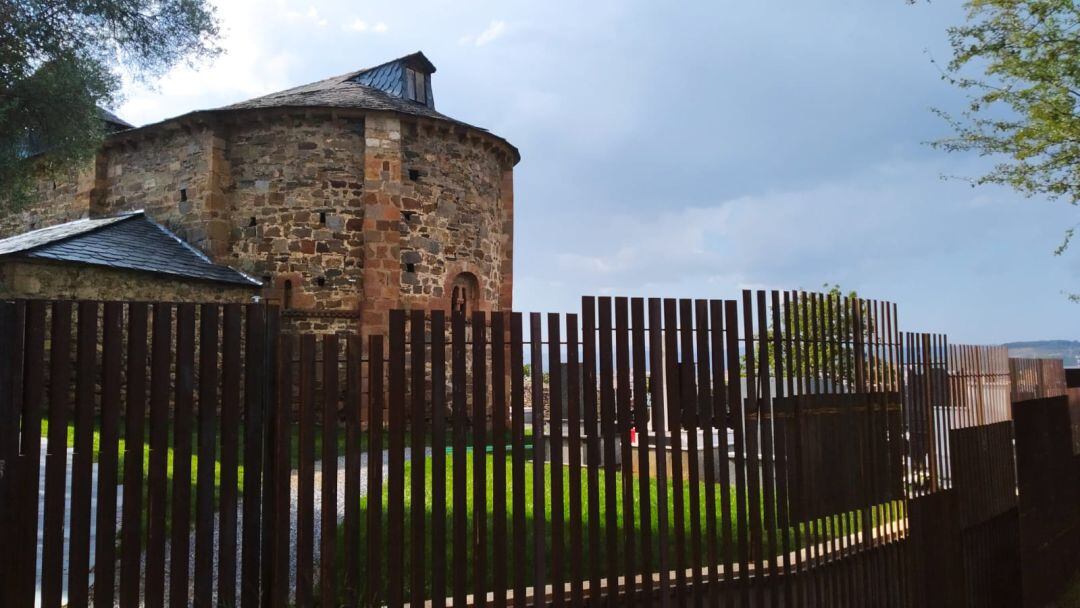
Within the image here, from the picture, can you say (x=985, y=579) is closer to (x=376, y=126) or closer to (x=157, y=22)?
(x=376, y=126)

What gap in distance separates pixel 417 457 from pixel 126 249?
41.8ft

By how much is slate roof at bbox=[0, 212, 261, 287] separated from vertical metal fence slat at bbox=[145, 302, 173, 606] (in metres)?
10.9

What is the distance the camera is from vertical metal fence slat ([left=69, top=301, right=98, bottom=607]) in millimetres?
3344

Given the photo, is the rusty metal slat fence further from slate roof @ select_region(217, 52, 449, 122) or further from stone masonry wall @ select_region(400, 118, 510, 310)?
slate roof @ select_region(217, 52, 449, 122)

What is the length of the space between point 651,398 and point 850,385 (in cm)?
237

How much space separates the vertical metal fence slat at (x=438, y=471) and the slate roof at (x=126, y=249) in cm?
1134

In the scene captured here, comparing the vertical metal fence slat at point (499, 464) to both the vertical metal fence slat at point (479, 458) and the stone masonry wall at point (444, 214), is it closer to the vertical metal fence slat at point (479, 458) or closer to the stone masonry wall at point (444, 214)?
the vertical metal fence slat at point (479, 458)

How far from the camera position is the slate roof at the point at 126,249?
12.5m

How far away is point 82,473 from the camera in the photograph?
3379 mm

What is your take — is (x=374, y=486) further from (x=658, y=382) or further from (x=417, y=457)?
(x=658, y=382)

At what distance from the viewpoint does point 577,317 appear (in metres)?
4.37

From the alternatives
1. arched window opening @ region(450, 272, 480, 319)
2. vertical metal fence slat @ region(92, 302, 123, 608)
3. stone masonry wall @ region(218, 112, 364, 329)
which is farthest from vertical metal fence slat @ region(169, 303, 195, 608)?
arched window opening @ region(450, 272, 480, 319)

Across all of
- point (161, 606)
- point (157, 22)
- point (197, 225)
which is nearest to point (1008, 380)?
point (161, 606)

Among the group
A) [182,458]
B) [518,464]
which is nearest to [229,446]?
[182,458]
